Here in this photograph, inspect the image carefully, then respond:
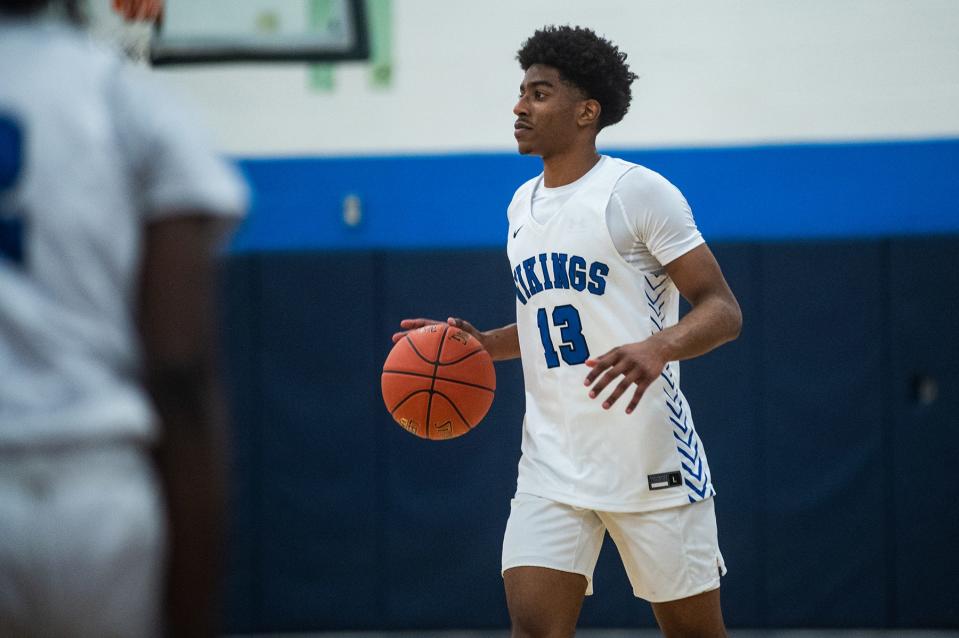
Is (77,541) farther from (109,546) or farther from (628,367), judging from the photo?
(628,367)

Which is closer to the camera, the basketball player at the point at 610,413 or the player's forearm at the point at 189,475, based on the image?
the player's forearm at the point at 189,475

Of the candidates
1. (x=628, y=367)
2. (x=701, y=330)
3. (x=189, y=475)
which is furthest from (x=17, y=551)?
(x=701, y=330)

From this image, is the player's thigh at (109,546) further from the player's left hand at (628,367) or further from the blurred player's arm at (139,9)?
the blurred player's arm at (139,9)

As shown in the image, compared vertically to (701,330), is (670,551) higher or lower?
lower

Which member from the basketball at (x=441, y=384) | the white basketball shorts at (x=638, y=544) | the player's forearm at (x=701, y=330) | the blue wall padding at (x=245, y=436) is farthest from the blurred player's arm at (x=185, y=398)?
the blue wall padding at (x=245, y=436)

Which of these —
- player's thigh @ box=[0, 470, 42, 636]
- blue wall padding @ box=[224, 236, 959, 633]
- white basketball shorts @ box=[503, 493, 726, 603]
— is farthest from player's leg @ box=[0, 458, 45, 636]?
blue wall padding @ box=[224, 236, 959, 633]

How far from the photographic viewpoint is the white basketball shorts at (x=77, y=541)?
4.96 feet

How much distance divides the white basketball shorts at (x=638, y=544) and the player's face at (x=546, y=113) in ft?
4.03

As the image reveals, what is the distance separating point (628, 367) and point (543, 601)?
2.62 feet

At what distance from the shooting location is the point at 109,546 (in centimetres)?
153

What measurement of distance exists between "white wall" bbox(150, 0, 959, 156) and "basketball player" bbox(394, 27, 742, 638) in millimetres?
3142

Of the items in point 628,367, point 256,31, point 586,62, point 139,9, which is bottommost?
point 628,367

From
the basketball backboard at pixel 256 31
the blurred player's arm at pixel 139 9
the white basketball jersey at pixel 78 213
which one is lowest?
the white basketball jersey at pixel 78 213

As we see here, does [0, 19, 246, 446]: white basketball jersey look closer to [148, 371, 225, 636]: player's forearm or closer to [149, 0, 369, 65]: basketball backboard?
[148, 371, 225, 636]: player's forearm
